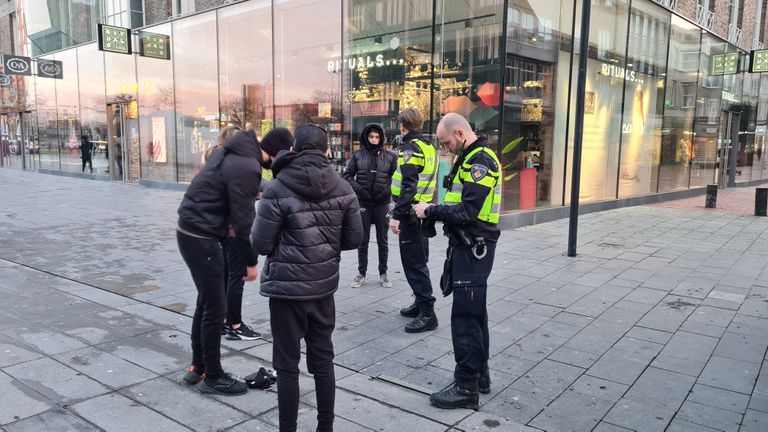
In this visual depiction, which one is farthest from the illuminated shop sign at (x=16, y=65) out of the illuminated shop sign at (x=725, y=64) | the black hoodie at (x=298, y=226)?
the illuminated shop sign at (x=725, y=64)

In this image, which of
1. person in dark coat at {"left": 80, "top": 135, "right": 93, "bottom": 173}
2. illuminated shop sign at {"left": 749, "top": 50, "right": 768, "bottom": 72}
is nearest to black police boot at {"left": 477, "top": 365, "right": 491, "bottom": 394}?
illuminated shop sign at {"left": 749, "top": 50, "right": 768, "bottom": 72}

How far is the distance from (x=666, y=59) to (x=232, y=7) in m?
13.4

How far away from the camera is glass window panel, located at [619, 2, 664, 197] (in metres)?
15.3

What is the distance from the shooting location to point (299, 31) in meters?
14.5

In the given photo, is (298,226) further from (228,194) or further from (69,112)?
(69,112)

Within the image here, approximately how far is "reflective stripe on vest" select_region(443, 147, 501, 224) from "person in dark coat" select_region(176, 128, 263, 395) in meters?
1.34

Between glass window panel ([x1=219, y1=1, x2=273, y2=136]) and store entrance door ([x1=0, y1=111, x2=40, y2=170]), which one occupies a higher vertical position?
glass window panel ([x1=219, y1=1, x2=273, y2=136])

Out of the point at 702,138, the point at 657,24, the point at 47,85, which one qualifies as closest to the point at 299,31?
the point at 657,24

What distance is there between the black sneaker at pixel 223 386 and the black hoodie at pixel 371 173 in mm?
2934

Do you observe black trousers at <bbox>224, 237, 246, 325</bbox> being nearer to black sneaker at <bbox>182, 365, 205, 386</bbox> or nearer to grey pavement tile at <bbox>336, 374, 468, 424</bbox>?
black sneaker at <bbox>182, 365, 205, 386</bbox>

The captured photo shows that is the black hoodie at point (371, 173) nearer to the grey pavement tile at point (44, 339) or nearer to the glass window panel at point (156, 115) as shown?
the grey pavement tile at point (44, 339)

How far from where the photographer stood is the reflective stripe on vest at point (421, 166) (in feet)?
17.5

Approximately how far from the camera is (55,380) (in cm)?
396

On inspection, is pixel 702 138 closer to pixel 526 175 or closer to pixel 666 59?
pixel 666 59
